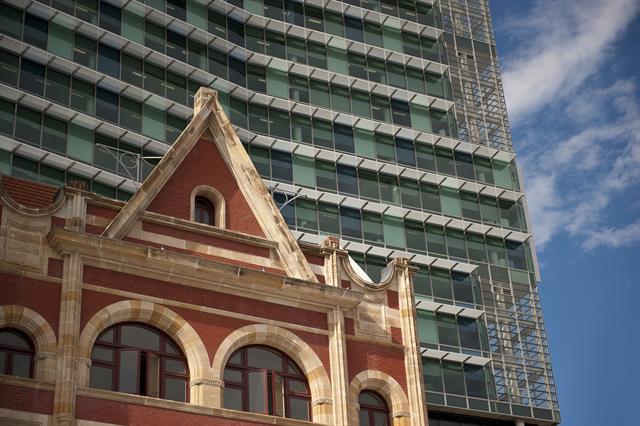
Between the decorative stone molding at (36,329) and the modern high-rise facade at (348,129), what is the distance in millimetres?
32694

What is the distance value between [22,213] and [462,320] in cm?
4343

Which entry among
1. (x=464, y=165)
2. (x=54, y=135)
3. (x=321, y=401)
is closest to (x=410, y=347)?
(x=321, y=401)

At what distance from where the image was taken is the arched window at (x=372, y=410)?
38812mm

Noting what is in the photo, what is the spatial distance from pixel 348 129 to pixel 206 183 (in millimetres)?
39402

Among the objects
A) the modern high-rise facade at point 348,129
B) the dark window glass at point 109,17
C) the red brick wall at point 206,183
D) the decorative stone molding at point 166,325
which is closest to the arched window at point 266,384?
the decorative stone molding at point 166,325

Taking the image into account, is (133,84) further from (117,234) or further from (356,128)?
(117,234)

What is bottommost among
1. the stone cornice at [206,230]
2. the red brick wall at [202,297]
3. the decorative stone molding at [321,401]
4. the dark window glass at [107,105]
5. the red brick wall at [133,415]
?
the red brick wall at [133,415]

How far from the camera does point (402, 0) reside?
8606 cm

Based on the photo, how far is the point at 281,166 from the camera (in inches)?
2977

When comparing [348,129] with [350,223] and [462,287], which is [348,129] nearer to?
[350,223]

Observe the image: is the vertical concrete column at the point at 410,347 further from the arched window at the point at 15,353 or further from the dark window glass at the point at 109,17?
the dark window glass at the point at 109,17

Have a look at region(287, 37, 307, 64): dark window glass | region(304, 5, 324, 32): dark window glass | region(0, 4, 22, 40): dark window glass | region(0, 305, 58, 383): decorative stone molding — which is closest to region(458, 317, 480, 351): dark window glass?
region(287, 37, 307, 64): dark window glass

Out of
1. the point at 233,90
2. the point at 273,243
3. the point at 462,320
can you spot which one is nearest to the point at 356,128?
the point at 233,90

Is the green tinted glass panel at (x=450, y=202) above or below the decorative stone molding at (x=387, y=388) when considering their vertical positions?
above
